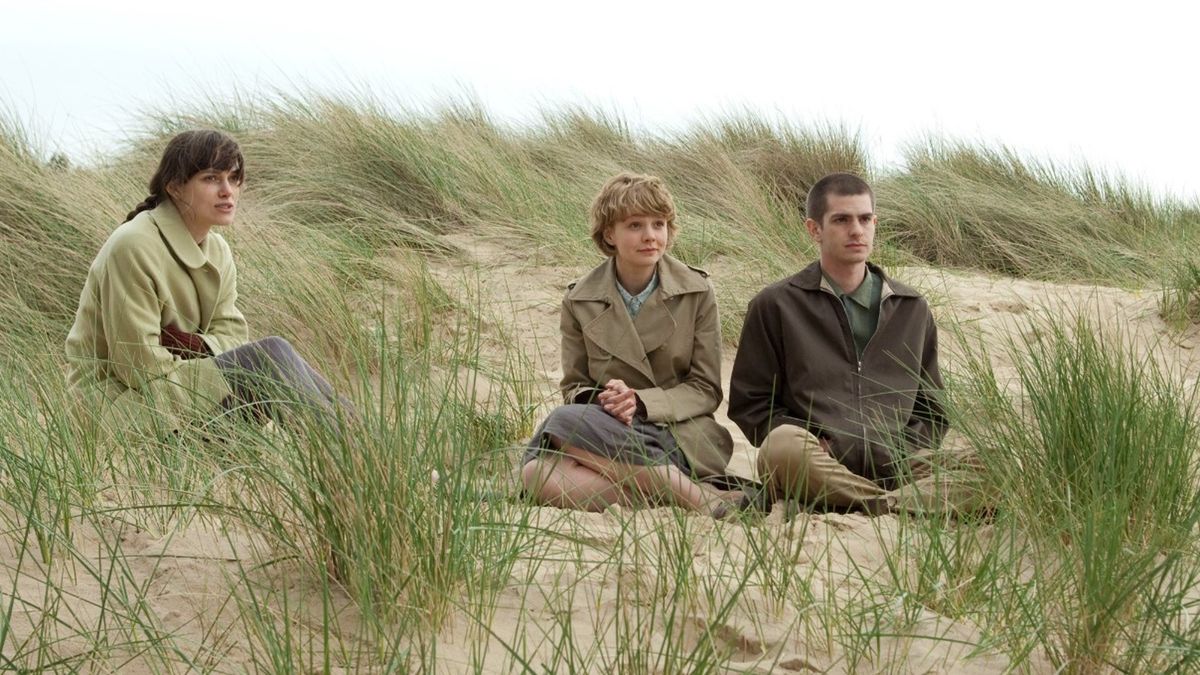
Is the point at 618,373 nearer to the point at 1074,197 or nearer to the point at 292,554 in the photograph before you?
the point at 292,554

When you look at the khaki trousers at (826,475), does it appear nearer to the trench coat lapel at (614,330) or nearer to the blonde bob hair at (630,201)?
the trench coat lapel at (614,330)

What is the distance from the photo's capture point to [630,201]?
381 cm

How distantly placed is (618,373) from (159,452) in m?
1.46

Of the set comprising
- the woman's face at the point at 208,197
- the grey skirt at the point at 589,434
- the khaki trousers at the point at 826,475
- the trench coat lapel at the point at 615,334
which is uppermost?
the woman's face at the point at 208,197

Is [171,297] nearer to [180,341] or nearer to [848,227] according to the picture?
[180,341]

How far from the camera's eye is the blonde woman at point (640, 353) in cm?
378

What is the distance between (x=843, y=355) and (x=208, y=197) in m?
2.00

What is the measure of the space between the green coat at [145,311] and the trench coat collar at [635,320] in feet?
3.72

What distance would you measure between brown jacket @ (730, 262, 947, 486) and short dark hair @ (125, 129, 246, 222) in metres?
1.68

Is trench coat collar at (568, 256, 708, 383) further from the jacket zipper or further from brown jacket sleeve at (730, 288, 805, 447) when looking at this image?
the jacket zipper

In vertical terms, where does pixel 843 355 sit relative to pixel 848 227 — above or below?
below

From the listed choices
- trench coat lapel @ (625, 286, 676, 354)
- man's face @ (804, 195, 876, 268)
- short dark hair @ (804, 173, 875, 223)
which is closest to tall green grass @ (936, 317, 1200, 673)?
man's face @ (804, 195, 876, 268)

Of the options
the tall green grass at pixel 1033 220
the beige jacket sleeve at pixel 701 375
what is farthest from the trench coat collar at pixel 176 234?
the tall green grass at pixel 1033 220

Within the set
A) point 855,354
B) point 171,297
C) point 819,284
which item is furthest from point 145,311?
point 855,354
